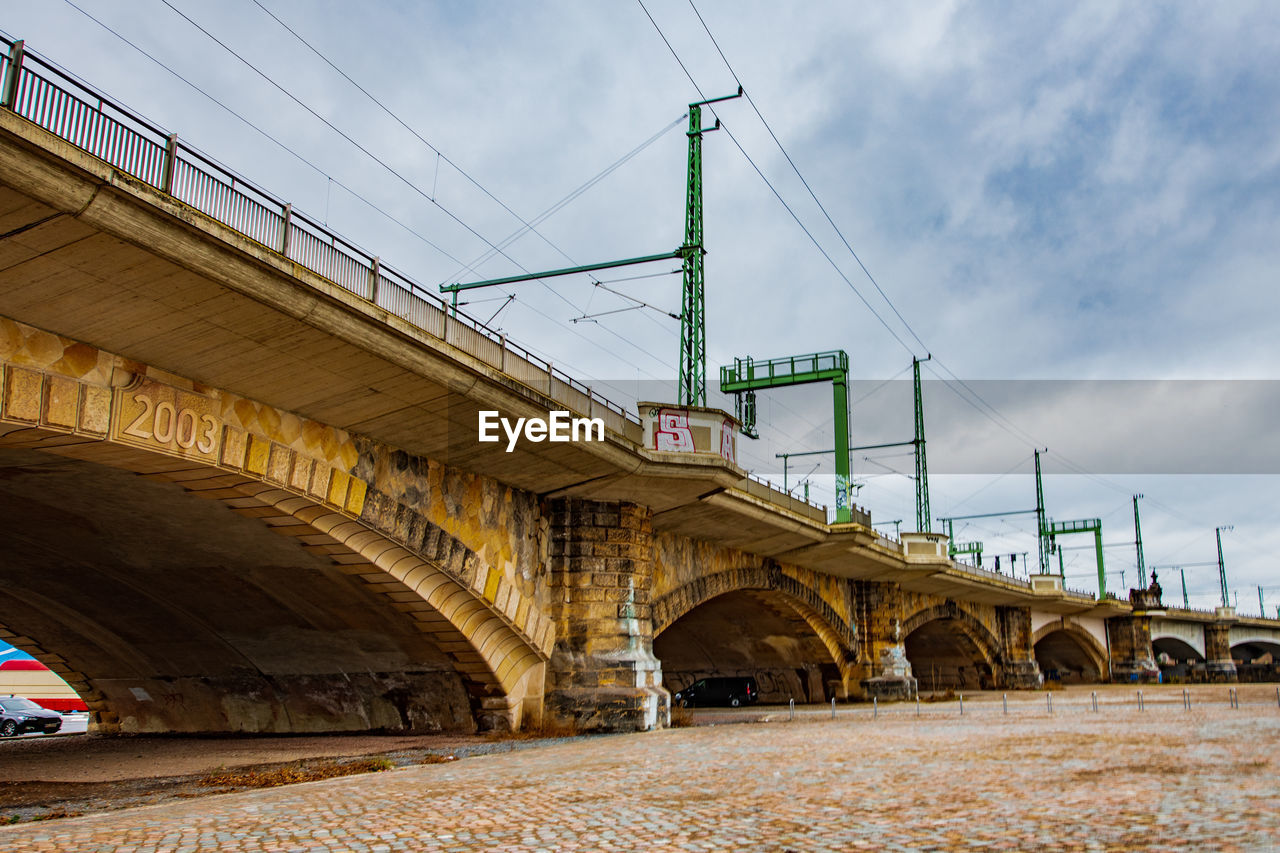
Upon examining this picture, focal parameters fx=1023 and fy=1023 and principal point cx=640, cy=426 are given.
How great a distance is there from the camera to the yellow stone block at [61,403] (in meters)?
11.8

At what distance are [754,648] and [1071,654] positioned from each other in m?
50.7

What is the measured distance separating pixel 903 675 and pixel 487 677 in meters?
24.6

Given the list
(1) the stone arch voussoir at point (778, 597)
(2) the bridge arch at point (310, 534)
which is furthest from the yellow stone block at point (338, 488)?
(1) the stone arch voussoir at point (778, 597)

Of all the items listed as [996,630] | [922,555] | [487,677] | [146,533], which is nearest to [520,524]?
[487,677]

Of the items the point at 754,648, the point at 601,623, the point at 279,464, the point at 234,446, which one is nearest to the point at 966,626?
the point at 754,648

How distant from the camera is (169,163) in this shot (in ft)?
38.0

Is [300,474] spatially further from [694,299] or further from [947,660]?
[947,660]

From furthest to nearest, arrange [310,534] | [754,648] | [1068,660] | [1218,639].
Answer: [1218,639], [1068,660], [754,648], [310,534]

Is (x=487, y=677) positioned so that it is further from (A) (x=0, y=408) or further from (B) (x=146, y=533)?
(A) (x=0, y=408)

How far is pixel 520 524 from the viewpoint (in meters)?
21.4

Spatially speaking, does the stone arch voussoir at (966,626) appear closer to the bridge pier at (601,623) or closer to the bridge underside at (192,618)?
the bridge pier at (601,623)

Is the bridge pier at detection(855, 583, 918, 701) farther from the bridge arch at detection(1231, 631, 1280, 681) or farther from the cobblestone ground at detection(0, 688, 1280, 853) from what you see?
the bridge arch at detection(1231, 631, 1280, 681)

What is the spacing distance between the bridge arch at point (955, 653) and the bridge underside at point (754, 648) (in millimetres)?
14161

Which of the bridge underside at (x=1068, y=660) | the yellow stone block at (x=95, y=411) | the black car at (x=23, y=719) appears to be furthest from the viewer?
the bridge underside at (x=1068, y=660)
